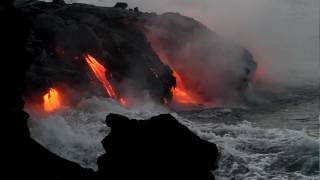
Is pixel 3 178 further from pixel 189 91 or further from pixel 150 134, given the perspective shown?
pixel 189 91

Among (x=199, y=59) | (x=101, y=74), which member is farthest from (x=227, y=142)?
(x=199, y=59)

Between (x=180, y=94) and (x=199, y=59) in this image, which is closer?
(x=180, y=94)

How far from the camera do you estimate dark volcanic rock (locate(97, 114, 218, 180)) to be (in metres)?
16.1

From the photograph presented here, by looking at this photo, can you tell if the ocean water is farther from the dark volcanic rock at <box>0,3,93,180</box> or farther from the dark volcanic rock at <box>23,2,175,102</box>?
the dark volcanic rock at <box>0,3,93,180</box>

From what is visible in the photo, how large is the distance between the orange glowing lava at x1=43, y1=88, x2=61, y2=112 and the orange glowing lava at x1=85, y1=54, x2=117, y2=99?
11.4ft

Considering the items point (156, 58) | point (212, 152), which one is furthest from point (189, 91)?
point (212, 152)

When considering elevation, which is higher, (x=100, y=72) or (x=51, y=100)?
(x=100, y=72)

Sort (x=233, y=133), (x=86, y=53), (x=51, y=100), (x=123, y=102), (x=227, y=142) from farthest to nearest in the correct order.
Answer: (x=86, y=53) → (x=123, y=102) → (x=51, y=100) → (x=233, y=133) → (x=227, y=142)

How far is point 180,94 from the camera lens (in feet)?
122

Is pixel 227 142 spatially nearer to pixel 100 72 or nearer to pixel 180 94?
pixel 100 72

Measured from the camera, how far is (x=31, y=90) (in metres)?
26.5

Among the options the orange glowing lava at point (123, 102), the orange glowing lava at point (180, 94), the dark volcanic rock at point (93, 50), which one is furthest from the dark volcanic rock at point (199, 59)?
the orange glowing lava at point (123, 102)

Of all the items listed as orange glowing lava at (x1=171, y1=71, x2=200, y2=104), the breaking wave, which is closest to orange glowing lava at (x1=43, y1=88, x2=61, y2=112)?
the breaking wave

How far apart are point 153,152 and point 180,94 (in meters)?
21.1
